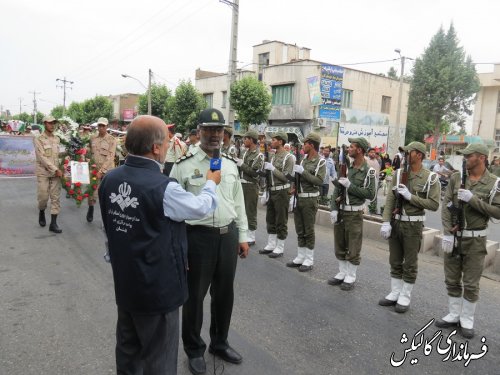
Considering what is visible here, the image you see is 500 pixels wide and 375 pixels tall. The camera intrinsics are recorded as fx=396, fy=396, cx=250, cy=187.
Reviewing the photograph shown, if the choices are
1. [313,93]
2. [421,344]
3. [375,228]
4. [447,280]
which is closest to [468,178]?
[447,280]

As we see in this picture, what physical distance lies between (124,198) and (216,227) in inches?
40.5

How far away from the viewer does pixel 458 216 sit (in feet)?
13.9

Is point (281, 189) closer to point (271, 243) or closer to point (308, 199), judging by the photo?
point (308, 199)

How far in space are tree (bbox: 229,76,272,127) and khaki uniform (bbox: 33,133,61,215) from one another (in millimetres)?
17861

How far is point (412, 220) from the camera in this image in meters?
4.63

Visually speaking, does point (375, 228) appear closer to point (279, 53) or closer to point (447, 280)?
point (447, 280)

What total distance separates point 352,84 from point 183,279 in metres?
30.2

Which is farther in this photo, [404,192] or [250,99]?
[250,99]

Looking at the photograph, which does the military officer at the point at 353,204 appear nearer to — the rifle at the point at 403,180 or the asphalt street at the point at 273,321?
the asphalt street at the point at 273,321

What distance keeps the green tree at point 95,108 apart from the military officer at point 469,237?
52.9 m

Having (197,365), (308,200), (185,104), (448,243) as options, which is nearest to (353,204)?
(308,200)

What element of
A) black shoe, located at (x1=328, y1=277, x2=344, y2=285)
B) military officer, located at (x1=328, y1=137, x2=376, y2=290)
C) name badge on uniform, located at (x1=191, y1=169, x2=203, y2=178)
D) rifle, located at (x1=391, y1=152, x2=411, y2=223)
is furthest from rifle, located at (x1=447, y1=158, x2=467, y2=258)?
name badge on uniform, located at (x1=191, y1=169, x2=203, y2=178)

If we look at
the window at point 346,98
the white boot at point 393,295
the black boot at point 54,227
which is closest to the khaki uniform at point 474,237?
the white boot at point 393,295

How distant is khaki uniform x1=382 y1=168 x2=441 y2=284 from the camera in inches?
180
